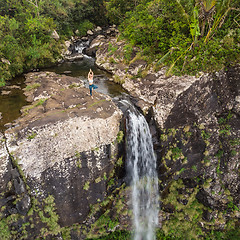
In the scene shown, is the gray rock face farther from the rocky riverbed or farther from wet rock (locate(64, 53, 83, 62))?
wet rock (locate(64, 53, 83, 62))

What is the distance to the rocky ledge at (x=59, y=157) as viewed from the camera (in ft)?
27.8

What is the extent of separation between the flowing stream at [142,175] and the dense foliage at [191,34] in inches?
195

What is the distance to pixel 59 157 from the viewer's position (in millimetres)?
9031

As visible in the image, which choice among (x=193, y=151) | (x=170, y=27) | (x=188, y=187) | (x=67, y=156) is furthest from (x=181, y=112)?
(x=170, y=27)

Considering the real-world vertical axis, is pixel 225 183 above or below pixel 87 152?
below

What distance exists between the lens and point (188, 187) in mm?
11609

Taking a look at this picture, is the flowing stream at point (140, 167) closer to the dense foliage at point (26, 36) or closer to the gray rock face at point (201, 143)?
the gray rock face at point (201, 143)

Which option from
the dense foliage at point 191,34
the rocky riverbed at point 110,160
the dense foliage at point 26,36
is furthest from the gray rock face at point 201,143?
the dense foliage at point 26,36

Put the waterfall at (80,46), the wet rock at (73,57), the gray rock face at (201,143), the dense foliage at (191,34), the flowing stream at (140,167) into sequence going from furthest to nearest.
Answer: the waterfall at (80,46), the wet rock at (73,57), the dense foliage at (191,34), the flowing stream at (140,167), the gray rock face at (201,143)

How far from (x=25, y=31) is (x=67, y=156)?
1498 centimetres

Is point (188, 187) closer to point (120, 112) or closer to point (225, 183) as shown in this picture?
point (225, 183)

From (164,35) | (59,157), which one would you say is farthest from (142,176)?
(164,35)

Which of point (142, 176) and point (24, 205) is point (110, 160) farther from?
point (24, 205)

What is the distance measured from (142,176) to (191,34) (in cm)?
1047
